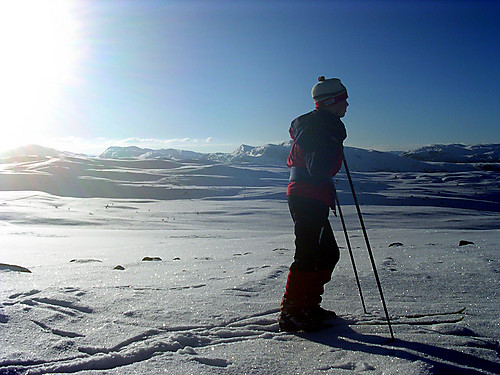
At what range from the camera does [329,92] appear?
2848 millimetres

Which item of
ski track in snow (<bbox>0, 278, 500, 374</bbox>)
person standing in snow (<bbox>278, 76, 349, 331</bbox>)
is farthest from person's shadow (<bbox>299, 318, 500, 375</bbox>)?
person standing in snow (<bbox>278, 76, 349, 331</bbox>)

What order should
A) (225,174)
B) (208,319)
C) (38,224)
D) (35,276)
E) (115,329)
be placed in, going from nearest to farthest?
(115,329) < (208,319) < (35,276) < (38,224) < (225,174)

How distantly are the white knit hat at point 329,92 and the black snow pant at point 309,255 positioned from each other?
2.53 feet

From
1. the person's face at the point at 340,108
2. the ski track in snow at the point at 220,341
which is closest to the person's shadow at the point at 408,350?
the ski track in snow at the point at 220,341

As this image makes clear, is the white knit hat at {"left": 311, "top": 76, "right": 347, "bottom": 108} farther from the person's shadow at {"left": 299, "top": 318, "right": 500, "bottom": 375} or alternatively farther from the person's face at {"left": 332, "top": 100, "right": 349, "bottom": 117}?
the person's shadow at {"left": 299, "top": 318, "right": 500, "bottom": 375}

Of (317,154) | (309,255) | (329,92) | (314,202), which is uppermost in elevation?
(329,92)

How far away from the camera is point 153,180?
3884 centimetres

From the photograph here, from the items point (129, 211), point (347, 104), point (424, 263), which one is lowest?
point (129, 211)

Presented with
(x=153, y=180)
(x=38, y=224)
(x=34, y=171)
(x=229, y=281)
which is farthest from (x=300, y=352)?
(x=34, y=171)

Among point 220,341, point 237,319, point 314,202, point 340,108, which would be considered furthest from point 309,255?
point 340,108

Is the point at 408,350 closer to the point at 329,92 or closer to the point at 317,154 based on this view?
the point at 317,154

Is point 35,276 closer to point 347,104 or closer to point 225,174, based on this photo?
point 347,104

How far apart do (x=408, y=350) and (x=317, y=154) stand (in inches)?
51.9

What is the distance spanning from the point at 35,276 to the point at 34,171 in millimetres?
39293
